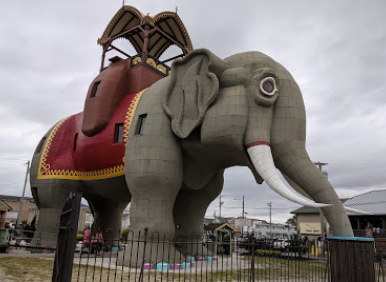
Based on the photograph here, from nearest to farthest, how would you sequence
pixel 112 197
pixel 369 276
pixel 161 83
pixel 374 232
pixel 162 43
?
pixel 369 276 → pixel 161 83 → pixel 112 197 → pixel 162 43 → pixel 374 232

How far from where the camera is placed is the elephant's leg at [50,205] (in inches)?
445

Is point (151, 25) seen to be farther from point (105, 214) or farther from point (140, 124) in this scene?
point (105, 214)

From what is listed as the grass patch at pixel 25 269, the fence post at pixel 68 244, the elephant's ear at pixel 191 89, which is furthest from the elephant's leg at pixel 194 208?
the fence post at pixel 68 244

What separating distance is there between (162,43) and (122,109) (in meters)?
6.54

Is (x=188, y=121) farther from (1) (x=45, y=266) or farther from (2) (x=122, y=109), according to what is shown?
(1) (x=45, y=266)

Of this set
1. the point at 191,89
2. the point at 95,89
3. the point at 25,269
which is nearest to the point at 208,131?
the point at 191,89

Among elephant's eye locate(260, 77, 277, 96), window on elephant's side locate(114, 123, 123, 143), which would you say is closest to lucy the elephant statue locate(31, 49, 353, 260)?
elephant's eye locate(260, 77, 277, 96)

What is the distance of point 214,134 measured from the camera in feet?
27.5

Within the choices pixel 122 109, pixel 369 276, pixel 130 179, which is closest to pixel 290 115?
pixel 369 276

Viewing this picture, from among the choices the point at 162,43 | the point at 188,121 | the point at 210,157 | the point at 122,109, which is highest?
the point at 162,43

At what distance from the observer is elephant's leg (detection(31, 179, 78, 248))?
1130cm

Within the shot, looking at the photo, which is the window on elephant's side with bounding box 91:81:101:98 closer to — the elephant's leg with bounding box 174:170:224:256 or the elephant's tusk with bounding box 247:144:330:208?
the elephant's leg with bounding box 174:170:224:256

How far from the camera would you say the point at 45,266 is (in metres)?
8.70

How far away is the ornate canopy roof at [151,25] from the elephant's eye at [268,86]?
683 cm
